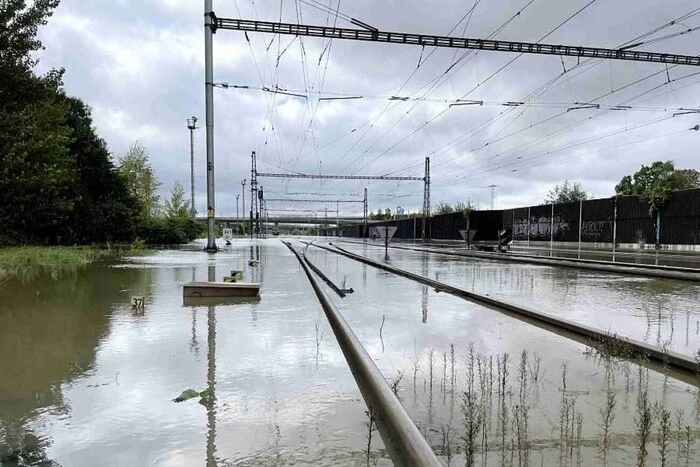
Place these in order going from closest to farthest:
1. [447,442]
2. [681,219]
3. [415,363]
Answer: [447,442]
[415,363]
[681,219]

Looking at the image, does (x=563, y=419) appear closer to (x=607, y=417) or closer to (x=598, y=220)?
(x=607, y=417)

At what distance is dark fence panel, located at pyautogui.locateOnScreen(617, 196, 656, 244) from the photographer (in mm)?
31797

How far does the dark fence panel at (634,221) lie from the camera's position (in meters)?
31.8

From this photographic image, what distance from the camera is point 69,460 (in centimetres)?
345

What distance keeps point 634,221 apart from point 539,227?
11500 mm

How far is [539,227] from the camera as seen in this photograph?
1748 inches

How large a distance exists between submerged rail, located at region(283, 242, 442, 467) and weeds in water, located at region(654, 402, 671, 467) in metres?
1.42

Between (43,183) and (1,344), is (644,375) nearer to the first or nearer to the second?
(1,344)

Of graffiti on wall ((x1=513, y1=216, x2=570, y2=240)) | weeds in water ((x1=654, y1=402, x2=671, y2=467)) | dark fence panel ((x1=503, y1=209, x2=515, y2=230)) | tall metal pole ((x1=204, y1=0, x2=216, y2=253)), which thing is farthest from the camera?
dark fence panel ((x1=503, y1=209, x2=515, y2=230))

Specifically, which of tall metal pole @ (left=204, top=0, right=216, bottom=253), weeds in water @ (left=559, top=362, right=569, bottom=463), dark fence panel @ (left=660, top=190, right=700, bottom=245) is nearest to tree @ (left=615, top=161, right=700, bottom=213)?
dark fence panel @ (left=660, top=190, right=700, bottom=245)

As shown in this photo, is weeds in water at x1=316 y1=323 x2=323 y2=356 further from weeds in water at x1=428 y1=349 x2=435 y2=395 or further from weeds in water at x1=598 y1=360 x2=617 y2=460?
weeds in water at x1=598 y1=360 x2=617 y2=460

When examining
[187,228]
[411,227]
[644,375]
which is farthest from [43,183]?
[411,227]

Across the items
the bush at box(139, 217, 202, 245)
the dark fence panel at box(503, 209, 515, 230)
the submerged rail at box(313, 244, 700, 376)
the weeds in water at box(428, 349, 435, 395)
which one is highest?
the dark fence panel at box(503, 209, 515, 230)

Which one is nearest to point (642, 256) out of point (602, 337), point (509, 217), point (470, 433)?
point (602, 337)
